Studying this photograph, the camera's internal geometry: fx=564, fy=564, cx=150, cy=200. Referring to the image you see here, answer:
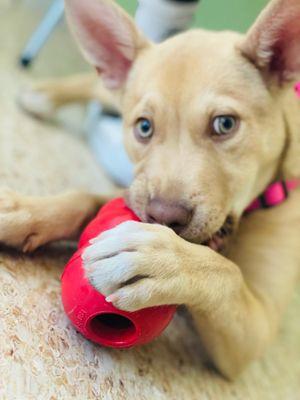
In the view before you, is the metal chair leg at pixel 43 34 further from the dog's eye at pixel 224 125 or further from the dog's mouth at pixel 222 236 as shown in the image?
the dog's mouth at pixel 222 236

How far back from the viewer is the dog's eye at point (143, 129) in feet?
7.36

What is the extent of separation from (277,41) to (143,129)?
0.62 meters

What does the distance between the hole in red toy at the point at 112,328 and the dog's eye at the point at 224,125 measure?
2.64ft

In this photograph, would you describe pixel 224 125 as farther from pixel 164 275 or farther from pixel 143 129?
pixel 164 275

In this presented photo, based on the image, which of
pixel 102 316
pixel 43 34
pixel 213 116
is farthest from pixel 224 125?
pixel 43 34

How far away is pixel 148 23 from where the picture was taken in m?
3.26

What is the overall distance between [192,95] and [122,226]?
761 millimetres

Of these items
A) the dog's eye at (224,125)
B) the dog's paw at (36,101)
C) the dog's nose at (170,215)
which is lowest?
the dog's paw at (36,101)

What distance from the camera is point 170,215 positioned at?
1783 millimetres

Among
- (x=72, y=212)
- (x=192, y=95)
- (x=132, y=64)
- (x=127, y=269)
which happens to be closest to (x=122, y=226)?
(x=127, y=269)

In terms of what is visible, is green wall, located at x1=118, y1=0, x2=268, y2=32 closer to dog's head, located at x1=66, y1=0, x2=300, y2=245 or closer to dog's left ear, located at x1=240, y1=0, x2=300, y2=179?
dog's head, located at x1=66, y1=0, x2=300, y2=245

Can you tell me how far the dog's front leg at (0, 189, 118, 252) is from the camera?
185 centimetres

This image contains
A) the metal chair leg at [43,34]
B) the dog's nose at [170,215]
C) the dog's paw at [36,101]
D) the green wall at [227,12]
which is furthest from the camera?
the metal chair leg at [43,34]

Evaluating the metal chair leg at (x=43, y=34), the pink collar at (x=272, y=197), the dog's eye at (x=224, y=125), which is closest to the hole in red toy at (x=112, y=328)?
the dog's eye at (x=224, y=125)
